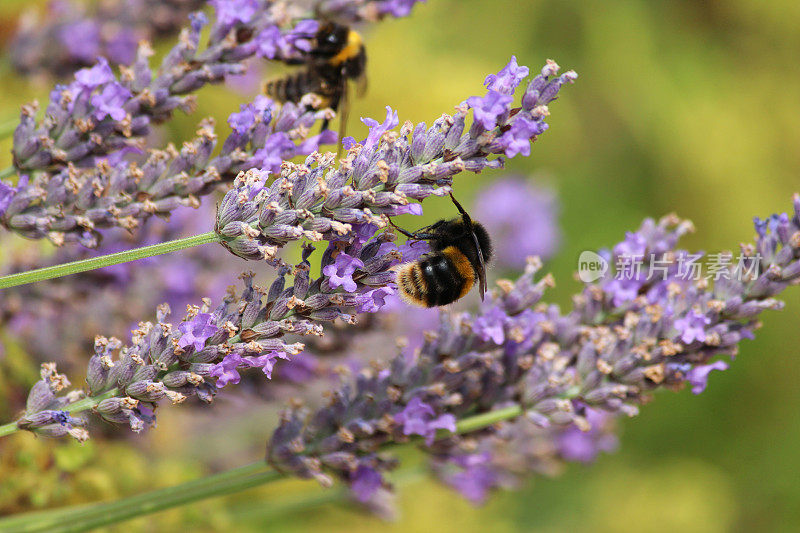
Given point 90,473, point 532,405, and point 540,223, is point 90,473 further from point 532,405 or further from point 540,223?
point 540,223

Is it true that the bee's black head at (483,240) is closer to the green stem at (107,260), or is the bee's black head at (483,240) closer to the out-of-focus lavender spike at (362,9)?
the out-of-focus lavender spike at (362,9)

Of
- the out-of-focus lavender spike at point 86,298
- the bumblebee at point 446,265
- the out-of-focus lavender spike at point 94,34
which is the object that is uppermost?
the out-of-focus lavender spike at point 94,34

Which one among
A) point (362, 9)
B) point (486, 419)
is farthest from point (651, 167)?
point (486, 419)

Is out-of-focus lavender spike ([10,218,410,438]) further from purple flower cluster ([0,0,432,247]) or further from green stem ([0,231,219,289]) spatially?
purple flower cluster ([0,0,432,247])

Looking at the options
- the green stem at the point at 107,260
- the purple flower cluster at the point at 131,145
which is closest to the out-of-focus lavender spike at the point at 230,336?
the green stem at the point at 107,260

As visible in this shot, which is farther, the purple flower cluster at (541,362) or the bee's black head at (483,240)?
the bee's black head at (483,240)

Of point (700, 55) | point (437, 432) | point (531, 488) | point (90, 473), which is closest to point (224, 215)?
point (437, 432)
